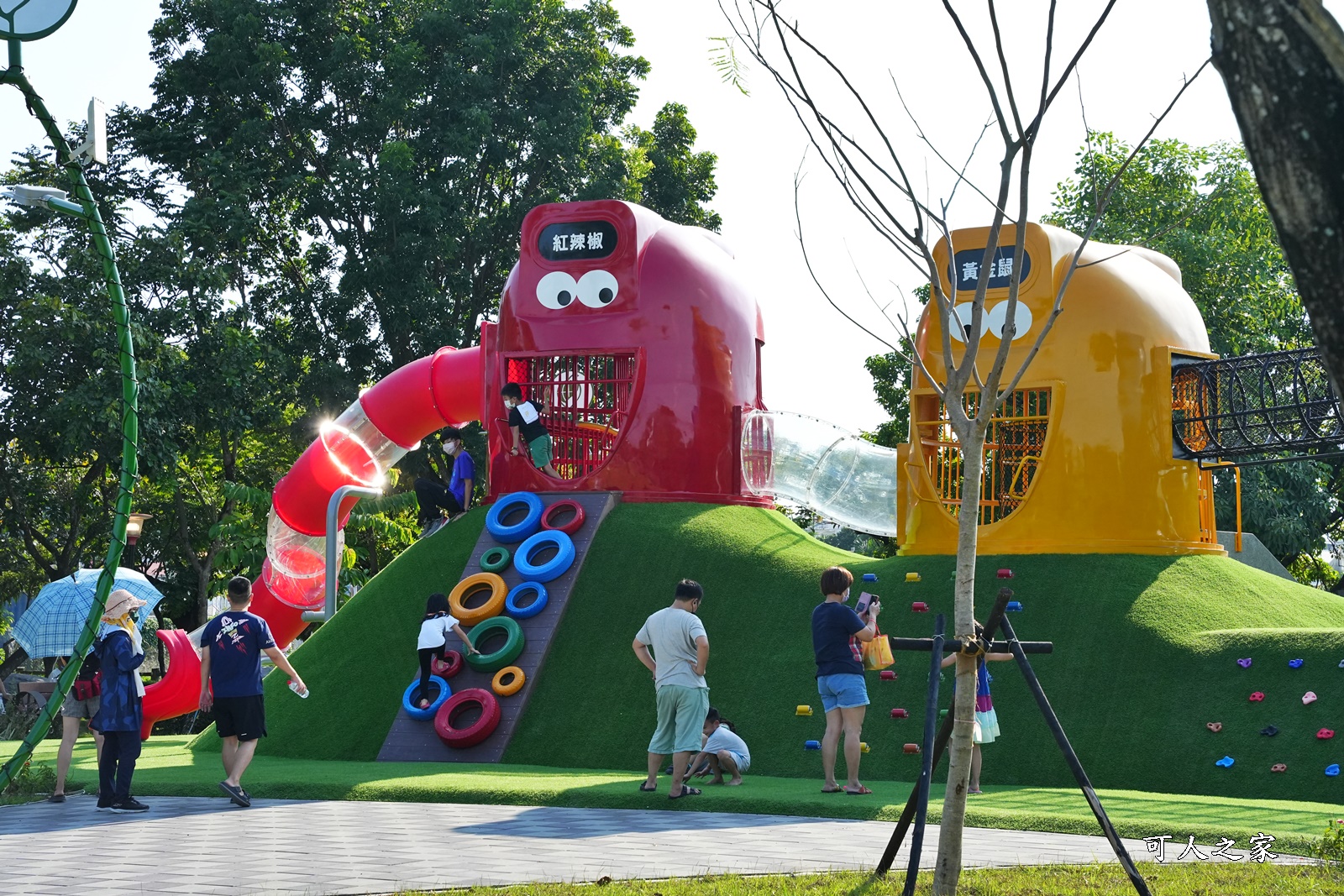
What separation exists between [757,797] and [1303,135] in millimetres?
Answer: 6633

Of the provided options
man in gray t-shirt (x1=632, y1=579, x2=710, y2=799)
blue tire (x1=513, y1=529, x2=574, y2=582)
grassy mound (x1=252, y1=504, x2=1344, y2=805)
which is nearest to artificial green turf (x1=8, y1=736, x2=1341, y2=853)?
man in gray t-shirt (x1=632, y1=579, x2=710, y2=799)

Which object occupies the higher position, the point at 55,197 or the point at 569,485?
the point at 55,197

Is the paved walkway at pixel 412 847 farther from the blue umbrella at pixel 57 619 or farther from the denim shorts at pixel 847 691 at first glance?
the blue umbrella at pixel 57 619

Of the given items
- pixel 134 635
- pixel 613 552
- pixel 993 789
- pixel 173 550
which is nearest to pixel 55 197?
pixel 134 635

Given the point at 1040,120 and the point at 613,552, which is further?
the point at 613,552

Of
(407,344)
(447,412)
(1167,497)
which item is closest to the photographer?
(1167,497)

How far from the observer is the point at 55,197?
9.48 metres

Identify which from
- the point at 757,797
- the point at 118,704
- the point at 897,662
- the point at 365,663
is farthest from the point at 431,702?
the point at 757,797

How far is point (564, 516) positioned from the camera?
48.1 feet

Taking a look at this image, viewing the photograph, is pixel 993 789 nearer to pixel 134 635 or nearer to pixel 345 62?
pixel 134 635

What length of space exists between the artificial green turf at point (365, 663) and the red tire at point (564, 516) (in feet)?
2.61

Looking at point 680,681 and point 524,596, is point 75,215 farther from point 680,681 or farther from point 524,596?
point 524,596

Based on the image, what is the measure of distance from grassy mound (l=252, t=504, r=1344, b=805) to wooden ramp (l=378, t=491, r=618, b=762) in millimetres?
141

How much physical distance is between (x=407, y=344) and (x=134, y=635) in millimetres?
16118
